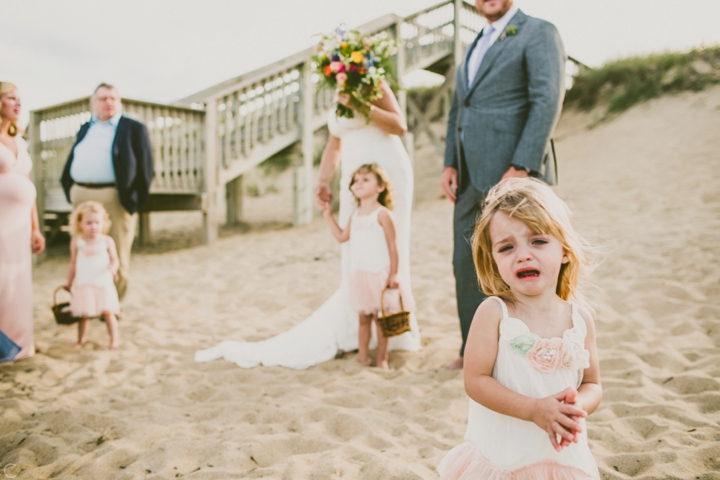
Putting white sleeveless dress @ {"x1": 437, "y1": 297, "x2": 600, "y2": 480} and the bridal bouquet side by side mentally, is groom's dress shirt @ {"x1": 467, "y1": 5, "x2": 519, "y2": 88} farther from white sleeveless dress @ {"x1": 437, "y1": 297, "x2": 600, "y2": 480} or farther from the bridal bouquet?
white sleeveless dress @ {"x1": 437, "y1": 297, "x2": 600, "y2": 480}

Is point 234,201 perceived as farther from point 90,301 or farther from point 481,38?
point 481,38

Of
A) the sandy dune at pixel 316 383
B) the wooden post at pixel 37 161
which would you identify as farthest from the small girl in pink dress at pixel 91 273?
the wooden post at pixel 37 161

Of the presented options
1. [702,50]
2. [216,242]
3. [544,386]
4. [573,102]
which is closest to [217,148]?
[216,242]

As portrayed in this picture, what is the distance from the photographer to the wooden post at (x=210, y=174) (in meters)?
8.35

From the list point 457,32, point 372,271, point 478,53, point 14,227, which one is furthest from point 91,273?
point 457,32

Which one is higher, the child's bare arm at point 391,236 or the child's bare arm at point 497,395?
the child's bare arm at point 391,236

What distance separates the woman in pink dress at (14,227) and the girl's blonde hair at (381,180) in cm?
230

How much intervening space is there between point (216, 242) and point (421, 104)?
9.76m

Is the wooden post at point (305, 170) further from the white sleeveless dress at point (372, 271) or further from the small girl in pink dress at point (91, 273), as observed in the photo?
the white sleeveless dress at point (372, 271)

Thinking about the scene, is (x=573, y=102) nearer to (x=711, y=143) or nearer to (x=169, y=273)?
(x=711, y=143)

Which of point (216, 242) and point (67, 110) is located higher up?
point (67, 110)

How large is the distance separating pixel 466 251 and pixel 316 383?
123 centimetres

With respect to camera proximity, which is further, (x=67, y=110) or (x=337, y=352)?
(x=67, y=110)

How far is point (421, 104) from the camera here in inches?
647
